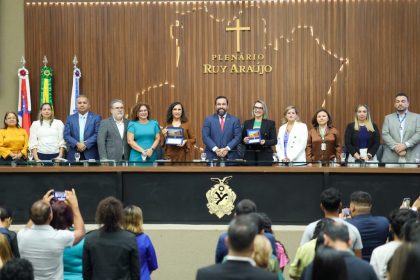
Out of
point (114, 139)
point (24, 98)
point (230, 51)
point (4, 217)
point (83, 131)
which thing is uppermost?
point (230, 51)

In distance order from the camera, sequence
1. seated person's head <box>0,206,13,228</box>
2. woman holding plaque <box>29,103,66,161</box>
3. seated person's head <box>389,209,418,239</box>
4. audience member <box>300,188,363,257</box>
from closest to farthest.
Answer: seated person's head <box>389,209,418,239</box>
audience member <box>300,188,363,257</box>
seated person's head <box>0,206,13,228</box>
woman holding plaque <box>29,103,66,161</box>

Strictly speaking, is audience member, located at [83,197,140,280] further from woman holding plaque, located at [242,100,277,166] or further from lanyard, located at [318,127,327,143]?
lanyard, located at [318,127,327,143]

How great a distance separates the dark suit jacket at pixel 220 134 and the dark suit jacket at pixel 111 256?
179 inches

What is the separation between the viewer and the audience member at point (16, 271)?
14.2 ft

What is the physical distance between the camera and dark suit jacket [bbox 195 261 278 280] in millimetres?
4195

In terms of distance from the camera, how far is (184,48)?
13.2 metres

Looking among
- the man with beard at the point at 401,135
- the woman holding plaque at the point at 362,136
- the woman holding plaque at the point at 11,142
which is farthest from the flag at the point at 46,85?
the man with beard at the point at 401,135

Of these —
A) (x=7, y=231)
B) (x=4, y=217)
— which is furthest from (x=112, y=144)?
(x=7, y=231)

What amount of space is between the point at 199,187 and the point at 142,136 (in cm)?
110

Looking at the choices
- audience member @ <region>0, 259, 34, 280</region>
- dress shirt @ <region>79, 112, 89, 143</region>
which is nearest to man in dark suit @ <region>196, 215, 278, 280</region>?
audience member @ <region>0, 259, 34, 280</region>

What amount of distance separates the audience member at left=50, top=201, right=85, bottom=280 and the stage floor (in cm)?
326

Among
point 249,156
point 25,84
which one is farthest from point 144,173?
point 25,84

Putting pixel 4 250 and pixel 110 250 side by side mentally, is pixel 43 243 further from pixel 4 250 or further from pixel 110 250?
pixel 110 250

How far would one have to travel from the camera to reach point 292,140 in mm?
10070
